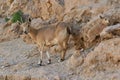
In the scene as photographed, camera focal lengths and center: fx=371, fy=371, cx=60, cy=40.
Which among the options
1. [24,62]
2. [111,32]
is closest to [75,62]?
[111,32]

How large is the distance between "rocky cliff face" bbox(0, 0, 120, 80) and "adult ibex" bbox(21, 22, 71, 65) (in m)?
0.45

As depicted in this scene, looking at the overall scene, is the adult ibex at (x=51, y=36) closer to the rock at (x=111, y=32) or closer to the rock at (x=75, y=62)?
the rock at (x=75, y=62)

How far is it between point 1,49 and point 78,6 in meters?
3.87

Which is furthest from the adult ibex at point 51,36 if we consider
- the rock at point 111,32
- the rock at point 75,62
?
the rock at point 111,32

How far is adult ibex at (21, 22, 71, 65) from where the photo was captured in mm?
12227

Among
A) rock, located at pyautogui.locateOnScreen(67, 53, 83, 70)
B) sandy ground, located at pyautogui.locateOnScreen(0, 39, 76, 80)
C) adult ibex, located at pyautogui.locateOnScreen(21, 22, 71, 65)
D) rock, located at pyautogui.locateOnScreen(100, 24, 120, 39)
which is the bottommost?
sandy ground, located at pyautogui.locateOnScreen(0, 39, 76, 80)

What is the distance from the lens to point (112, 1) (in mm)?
13680

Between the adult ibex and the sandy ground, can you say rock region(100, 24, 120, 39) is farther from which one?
the sandy ground

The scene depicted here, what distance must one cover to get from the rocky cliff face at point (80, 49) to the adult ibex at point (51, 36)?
45cm

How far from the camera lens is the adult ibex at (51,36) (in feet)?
40.1

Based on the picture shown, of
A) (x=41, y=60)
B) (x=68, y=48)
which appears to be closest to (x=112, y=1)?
(x=68, y=48)

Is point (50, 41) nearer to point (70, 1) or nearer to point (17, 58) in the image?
point (17, 58)

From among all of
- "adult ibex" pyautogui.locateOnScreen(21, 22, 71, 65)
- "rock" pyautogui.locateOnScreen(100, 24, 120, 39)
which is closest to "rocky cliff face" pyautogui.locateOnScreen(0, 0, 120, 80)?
"rock" pyautogui.locateOnScreen(100, 24, 120, 39)

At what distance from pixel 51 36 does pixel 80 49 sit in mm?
1155
